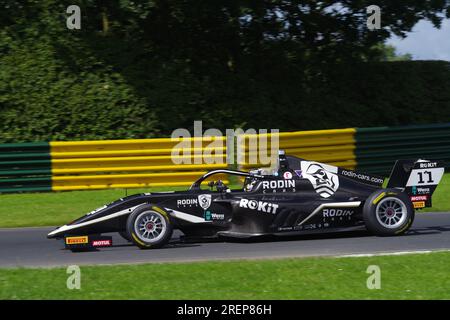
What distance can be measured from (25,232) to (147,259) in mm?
3141

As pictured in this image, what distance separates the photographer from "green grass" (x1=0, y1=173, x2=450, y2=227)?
12.8 m

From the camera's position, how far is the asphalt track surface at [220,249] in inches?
369

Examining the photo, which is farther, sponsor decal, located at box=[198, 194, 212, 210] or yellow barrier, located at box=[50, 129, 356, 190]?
yellow barrier, located at box=[50, 129, 356, 190]

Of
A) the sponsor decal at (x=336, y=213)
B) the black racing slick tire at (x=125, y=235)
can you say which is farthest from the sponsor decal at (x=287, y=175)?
the black racing slick tire at (x=125, y=235)

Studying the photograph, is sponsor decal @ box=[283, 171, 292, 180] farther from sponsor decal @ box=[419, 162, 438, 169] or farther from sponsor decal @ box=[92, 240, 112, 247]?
sponsor decal @ box=[92, 240, 112, 247]

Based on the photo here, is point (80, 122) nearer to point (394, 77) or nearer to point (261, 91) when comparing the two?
point (261, 91)

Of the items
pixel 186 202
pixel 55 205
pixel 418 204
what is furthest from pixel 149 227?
pixel 55 205

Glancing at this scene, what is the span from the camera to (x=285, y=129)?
1906cm

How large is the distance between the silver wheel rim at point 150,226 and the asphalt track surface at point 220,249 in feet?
0.64

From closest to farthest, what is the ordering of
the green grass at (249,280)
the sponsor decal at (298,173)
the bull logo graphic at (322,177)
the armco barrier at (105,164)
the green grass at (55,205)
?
the green grass at (249,280)
the bull logo graphic at (322,177)
the sponsor decal at (298,173)
the green grass at (55,205)
the armco barrier at (105,164)

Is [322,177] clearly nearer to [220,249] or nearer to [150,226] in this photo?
[220,249]

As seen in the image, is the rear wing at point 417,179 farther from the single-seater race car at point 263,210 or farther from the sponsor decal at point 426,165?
the single-seater race car at point 263,210

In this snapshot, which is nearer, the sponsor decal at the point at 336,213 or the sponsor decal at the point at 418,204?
the sponsor decal at the point at 336,213

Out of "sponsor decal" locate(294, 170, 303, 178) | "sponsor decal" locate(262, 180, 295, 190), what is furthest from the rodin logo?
"sponsor decal" locate(294, 170, 303, 178)
